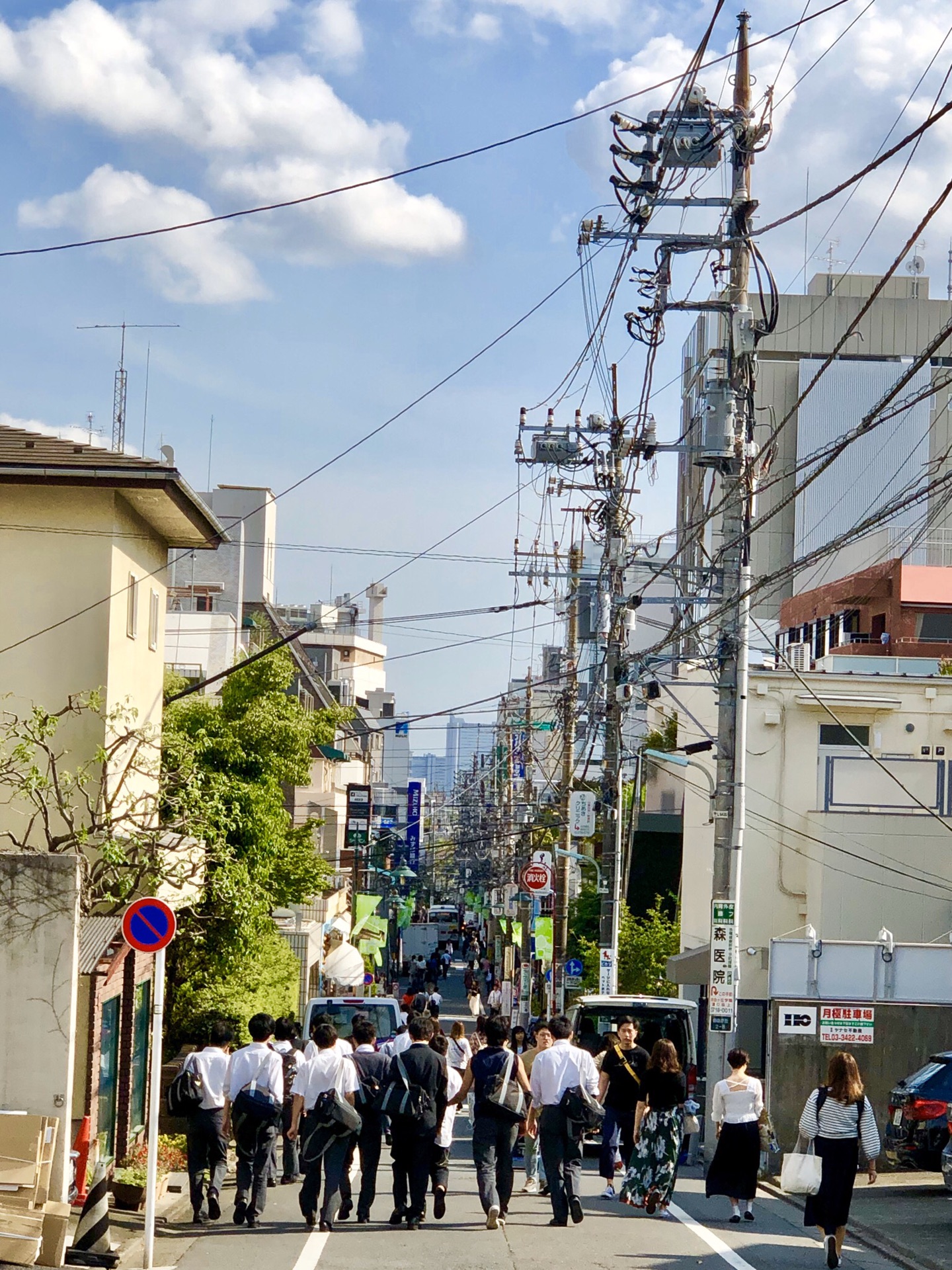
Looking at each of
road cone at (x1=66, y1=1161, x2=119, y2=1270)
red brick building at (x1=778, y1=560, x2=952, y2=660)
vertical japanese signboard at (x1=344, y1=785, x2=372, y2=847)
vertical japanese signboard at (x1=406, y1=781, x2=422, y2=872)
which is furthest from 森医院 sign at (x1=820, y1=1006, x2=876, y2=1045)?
vertical japanese signboard at (x1=406, y1=781, x2=422, y2=872)

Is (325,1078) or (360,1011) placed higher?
(325,1078)

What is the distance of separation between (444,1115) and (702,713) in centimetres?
2778

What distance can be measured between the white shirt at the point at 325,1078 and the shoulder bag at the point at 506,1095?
1.17 meters

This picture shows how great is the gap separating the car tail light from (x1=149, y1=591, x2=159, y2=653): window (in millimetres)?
11634

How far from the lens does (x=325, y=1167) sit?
12.8m

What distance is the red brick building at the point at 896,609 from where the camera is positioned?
166 ft

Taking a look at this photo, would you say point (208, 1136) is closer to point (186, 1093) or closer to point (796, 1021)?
point (186, 1093)

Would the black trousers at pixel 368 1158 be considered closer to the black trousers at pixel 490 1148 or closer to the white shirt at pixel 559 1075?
the black trousers at pixel 490 1148

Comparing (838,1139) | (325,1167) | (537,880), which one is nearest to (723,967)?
(838,1139)

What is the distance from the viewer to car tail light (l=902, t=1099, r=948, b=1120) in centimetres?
1759

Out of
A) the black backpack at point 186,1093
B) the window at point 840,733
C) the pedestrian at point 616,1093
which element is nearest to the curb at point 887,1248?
the pedestrian at point 616,1093

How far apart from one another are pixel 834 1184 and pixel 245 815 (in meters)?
13.1

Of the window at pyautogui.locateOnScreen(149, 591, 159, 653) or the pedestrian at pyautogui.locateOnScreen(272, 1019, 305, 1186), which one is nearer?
the pedestrian at pyautogui.locateOnScreen(272, 1019, 305, 1186)

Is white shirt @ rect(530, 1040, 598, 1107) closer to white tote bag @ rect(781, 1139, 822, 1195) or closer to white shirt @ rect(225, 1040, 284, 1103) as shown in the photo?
white tote bag @ rect(781, 1139, 822, 1195)
